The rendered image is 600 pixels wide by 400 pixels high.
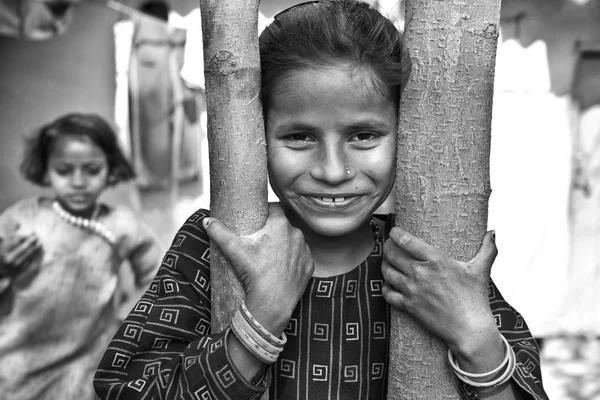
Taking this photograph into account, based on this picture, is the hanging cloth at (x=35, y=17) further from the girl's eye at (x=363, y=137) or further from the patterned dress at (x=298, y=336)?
the girl's eye at (x=363, y=137)

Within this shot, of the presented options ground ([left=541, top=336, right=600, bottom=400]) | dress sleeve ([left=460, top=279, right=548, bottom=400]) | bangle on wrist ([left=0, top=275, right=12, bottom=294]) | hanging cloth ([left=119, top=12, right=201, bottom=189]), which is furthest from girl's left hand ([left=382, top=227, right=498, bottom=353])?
ground ([left=541, top=336, right=600, bottom=400])

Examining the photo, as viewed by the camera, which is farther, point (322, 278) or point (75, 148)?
point (75, 148)

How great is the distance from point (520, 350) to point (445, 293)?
34cm

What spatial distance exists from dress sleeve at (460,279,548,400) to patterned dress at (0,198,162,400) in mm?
2780

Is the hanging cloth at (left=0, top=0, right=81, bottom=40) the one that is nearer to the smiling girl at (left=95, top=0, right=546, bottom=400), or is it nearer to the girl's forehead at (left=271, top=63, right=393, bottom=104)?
the smiling girl at (left=95, top=0, right=546, bottom=400)

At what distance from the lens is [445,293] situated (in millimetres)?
1395

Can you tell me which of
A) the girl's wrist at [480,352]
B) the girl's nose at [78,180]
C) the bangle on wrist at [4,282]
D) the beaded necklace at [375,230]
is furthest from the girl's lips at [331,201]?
the bangle on wrist at [4,282]

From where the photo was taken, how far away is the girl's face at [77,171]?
3.92 metres

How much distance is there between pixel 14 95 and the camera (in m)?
3.79

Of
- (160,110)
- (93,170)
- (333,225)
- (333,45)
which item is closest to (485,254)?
(333,225)

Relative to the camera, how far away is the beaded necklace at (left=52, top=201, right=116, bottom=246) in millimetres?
3934

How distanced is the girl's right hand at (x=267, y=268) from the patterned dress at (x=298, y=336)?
149 millimetres

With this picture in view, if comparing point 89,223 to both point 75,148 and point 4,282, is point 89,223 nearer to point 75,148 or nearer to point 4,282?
point 75,148

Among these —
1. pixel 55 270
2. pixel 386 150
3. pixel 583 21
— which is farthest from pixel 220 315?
pixel 583 21
